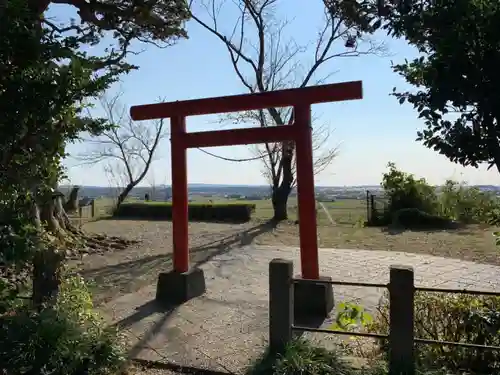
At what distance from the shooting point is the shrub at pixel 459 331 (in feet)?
9.94

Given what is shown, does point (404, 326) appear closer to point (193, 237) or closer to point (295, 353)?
point (295, 353)

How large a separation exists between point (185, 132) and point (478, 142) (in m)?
4.01

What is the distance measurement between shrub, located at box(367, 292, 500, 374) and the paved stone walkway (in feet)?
3.36

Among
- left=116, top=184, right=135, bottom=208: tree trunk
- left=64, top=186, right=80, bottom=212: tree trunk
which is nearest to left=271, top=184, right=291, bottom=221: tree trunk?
left=64, top=186, right=80, bottom=212: tree trunk

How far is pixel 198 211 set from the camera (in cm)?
1645

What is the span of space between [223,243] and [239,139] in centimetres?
540

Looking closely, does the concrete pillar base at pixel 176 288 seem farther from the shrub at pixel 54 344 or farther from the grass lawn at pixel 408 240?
the grass lawn at pixel 408 240

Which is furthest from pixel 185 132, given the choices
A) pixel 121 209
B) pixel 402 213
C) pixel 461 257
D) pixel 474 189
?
pixel 121 209

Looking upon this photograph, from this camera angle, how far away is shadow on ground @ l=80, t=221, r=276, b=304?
6398 millimetres

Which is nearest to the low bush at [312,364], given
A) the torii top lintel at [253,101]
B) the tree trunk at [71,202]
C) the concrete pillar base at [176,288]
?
the concrete pillar base at [176,288]

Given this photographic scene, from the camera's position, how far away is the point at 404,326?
Result: 3088 mm

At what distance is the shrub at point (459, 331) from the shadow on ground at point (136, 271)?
346 cm

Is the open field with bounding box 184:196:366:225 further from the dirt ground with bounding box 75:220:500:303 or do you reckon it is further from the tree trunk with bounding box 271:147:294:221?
the dirt ground with bounding box 75:220:500:303

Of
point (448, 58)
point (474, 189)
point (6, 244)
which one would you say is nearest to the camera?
point (448, 58)
